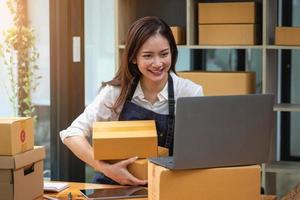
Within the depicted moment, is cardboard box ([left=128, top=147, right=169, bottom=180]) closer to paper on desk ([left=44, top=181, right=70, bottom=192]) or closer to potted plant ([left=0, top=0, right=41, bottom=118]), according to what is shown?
paper on desk ([left=44, top=181, right=70, bottom=192])

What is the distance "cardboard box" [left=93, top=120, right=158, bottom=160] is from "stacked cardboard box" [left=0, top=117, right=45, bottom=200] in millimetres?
233

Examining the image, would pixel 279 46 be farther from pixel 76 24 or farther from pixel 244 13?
pixel 76 24

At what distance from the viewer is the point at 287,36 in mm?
3574

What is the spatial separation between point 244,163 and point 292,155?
3.67 metres

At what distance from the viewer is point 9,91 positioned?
12.1 ft

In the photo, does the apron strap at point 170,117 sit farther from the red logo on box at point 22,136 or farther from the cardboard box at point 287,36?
the cardboard box at point 287,36

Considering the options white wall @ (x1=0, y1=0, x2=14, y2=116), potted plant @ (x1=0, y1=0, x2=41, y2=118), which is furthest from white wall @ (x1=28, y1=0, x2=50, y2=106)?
white wall @ (x1=0, y1=0, x2=14, y2=116)

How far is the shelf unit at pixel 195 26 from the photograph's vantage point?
3.61m

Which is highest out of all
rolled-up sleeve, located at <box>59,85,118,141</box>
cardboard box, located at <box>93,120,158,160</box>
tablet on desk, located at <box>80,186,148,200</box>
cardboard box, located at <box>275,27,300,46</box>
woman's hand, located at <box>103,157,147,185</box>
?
cardboard box, located at <box>275,27,300,46</box>

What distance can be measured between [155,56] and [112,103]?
314 mm

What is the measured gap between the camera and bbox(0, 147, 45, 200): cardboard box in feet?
6.77

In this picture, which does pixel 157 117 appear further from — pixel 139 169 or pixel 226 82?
pixel 226 82

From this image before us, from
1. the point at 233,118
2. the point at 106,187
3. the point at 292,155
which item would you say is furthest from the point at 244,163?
the point at 292,155

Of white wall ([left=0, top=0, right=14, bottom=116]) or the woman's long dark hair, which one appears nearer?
the woman's long dark hair
